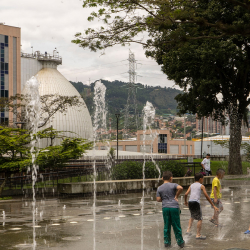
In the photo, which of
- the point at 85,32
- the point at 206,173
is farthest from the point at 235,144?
the point at 85,32

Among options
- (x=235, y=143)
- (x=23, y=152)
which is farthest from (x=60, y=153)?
(x=235, y=143)

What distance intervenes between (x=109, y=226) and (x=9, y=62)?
57.0m

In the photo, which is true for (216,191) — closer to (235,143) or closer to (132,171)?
(132,171)

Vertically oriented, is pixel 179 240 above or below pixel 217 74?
below

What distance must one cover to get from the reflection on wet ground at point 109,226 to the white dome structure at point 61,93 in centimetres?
5965

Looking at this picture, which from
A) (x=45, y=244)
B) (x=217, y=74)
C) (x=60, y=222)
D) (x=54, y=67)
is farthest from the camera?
(x=54, y=67)

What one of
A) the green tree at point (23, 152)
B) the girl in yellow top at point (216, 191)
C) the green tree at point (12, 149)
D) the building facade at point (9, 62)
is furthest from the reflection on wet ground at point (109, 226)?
the building facade at point (9, 62)

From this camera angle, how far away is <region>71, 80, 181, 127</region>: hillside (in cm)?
13062

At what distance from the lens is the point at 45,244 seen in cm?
764

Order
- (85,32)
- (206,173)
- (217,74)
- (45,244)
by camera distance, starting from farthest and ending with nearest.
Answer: (217,74) < (206,173) < (85,32) < (45,244)

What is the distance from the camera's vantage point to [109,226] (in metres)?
9.51

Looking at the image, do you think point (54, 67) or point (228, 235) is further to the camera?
point (54, 67)

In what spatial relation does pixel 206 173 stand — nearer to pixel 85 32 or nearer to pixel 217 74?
pixel 217 74

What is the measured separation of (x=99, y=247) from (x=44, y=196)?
9843 millimetres
